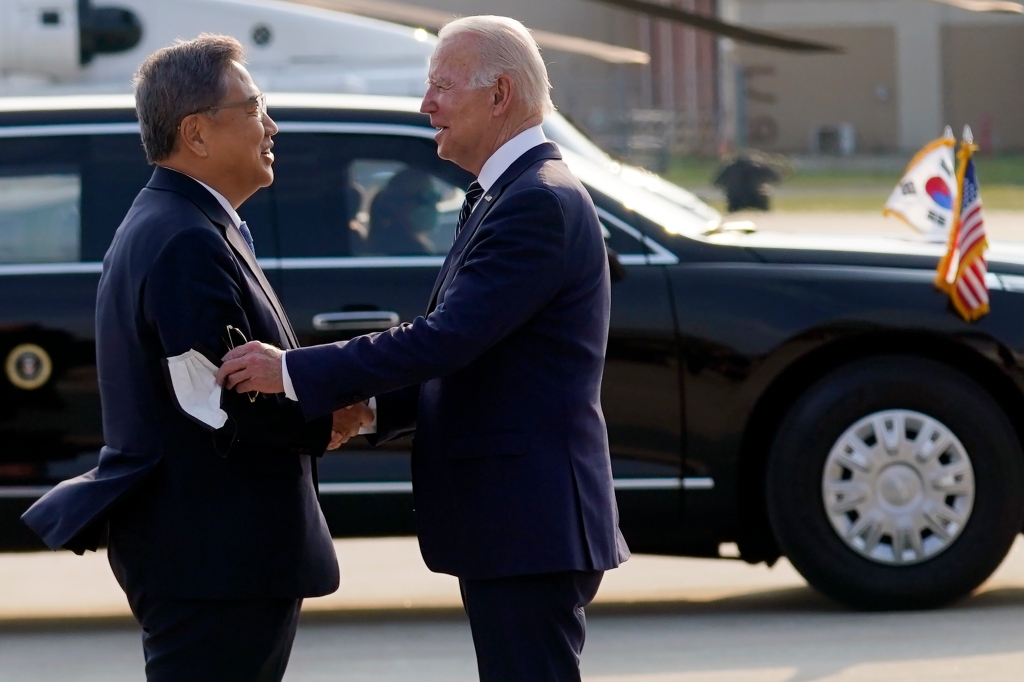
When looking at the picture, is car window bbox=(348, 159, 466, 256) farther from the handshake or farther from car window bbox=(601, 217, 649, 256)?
the handshake

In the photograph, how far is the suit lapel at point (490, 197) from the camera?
288cm

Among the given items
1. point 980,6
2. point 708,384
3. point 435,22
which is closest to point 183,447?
point 980,6

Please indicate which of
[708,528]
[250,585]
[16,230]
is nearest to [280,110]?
[16,230]

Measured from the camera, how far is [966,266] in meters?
5.23

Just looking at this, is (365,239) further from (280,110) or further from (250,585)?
(250,585)

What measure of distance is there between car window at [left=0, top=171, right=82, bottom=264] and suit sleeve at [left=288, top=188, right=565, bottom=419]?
2.70 metres

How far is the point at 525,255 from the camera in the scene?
2758 millimetres

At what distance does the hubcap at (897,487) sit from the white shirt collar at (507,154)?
2.51 m

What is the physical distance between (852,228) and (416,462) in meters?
18.4

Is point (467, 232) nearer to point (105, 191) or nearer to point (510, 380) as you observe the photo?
point (510, 380)

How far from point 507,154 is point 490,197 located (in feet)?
0.30

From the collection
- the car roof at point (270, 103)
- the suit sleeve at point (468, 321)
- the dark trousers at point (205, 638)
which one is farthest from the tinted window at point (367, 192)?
the dark trousers at point (205, 638)

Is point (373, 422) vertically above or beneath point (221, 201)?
beneath

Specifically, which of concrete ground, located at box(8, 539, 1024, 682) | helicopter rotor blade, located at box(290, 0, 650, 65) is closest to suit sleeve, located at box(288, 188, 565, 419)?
concrete ground, located at box(8, 539, 1024, 682)
